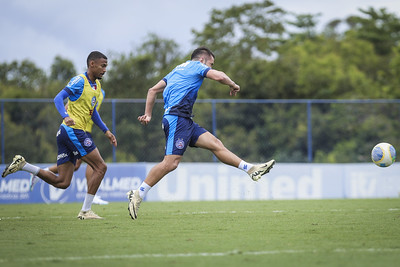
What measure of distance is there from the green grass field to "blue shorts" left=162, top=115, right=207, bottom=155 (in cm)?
97

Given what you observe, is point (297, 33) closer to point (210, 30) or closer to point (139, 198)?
point (210, 30)

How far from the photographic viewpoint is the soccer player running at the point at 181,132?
24.8 ft

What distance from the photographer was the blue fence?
17031 mm

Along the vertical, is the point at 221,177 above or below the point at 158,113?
below

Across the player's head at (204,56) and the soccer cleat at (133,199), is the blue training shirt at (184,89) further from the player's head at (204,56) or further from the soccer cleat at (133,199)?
the soccer cleat at (133,199)

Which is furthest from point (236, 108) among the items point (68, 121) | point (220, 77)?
point (68, 121)

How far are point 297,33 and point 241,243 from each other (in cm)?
4281

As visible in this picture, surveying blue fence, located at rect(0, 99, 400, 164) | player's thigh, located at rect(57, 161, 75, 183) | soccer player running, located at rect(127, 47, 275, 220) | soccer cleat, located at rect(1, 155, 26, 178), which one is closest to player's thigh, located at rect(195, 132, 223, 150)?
soccer player running, located at rect(127, 47, 275, 220)

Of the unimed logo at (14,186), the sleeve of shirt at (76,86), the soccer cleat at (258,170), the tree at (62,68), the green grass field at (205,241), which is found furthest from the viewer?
the tree at (62,68)

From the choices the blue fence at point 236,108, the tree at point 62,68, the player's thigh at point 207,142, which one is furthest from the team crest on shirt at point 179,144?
the tree at point 62,68

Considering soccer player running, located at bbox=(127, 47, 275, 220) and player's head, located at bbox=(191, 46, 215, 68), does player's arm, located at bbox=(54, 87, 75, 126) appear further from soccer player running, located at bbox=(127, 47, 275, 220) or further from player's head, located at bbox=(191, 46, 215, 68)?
player's head, located at bbox=(191, 46, 215, 68)

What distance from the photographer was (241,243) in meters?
5.52

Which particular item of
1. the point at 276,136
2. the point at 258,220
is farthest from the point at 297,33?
the point at 258,220

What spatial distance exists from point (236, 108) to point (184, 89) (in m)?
11.1
